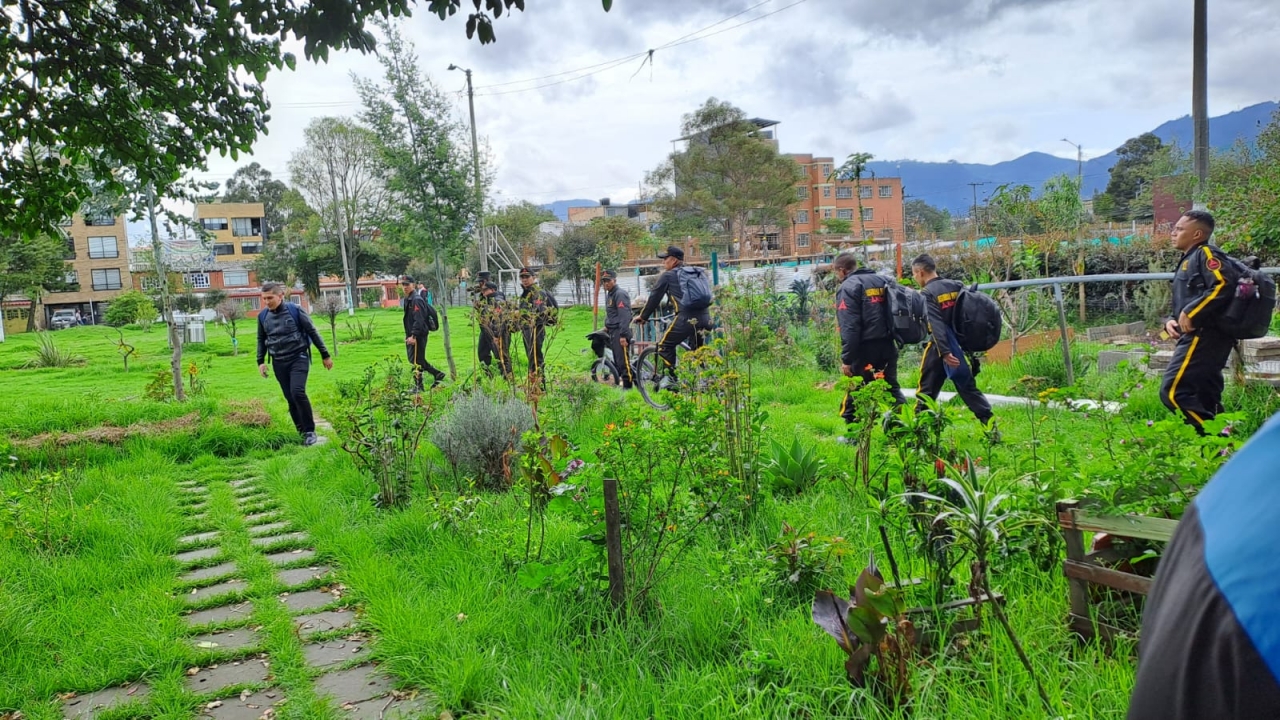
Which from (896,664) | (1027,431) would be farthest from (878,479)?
(1027,431)

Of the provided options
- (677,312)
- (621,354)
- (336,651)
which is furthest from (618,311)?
(336,651)

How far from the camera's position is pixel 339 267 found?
53844 millimetres

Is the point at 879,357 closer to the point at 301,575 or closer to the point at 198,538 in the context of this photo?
the point at 301,575

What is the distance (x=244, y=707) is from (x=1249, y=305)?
6100 millimetres

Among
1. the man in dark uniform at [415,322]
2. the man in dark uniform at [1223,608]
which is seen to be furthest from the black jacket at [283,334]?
the man in dark uniform at [1223,608]

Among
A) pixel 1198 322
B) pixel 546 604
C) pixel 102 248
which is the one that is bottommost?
pixel 546 604

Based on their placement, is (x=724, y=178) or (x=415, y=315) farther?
(x=724, y=178)

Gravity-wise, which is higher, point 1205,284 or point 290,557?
point 1205,284

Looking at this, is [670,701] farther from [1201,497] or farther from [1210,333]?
[1210,333]

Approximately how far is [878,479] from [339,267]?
5427cm

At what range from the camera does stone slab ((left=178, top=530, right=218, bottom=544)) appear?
559 cm

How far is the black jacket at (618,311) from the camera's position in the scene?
11.3m

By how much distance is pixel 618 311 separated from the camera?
11375mm

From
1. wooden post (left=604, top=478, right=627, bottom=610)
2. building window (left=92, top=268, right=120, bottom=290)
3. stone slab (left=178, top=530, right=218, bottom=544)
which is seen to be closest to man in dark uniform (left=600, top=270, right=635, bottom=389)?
stone slab (left=178, top=530, right=218, bottom=544)
